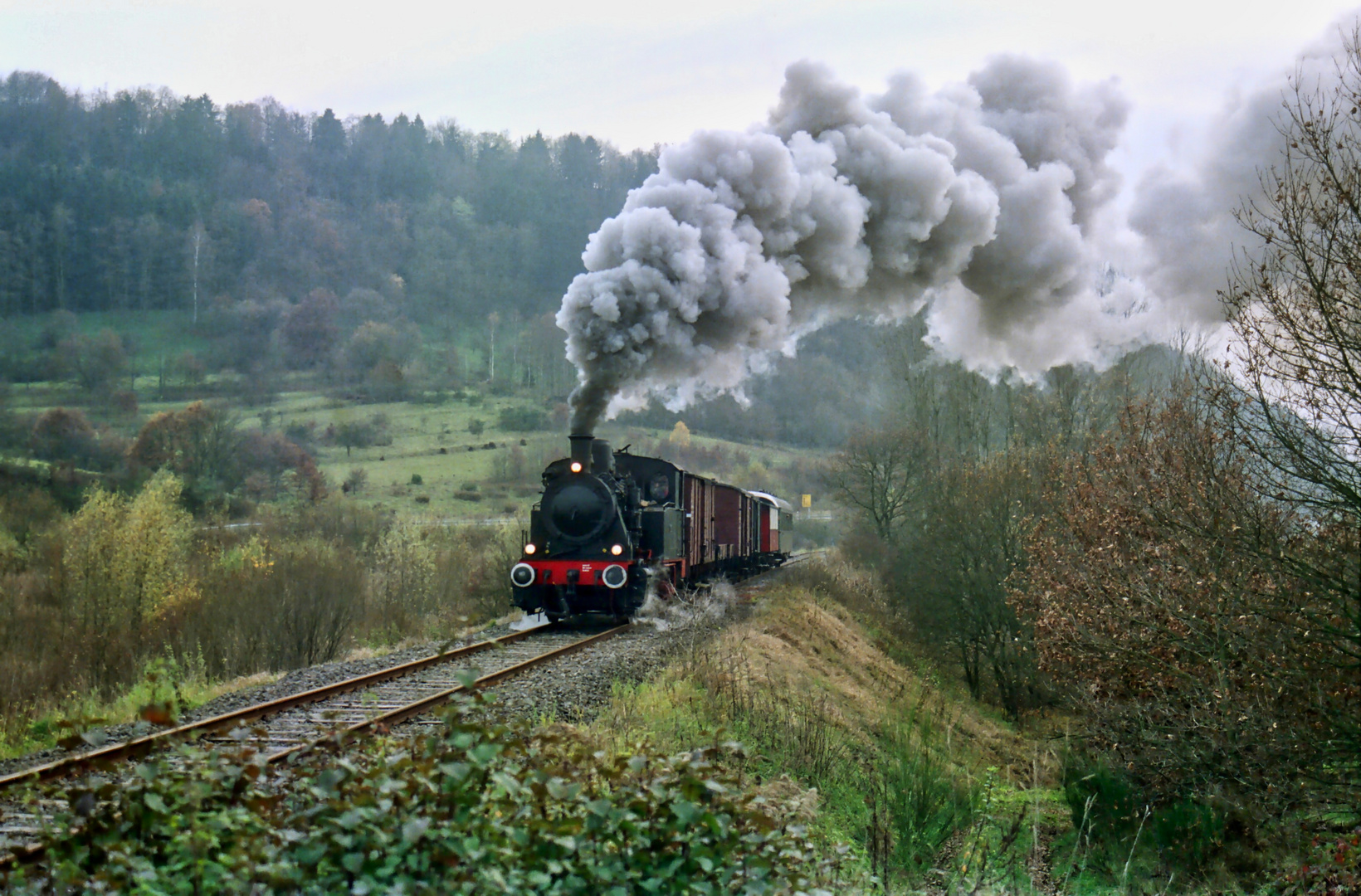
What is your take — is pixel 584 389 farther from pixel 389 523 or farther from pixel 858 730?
pixel 389 523

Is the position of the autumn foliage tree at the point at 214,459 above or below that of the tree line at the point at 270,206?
below

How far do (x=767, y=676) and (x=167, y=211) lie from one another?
233 feet

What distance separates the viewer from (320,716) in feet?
29.7

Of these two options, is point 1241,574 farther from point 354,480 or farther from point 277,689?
point 354,480

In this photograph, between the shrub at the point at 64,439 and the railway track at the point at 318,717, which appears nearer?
the railway track at the point at 318,717

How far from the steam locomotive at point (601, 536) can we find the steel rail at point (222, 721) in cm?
125

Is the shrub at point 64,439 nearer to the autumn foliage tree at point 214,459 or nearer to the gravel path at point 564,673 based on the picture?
the autumn foliage tree at point 214,459

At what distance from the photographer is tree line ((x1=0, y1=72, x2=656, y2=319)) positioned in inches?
2562

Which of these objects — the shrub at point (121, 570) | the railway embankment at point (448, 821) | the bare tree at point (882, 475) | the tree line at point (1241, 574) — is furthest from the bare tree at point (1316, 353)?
the bare tree at point (882, 475)

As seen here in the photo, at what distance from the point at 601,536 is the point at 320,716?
7377mm

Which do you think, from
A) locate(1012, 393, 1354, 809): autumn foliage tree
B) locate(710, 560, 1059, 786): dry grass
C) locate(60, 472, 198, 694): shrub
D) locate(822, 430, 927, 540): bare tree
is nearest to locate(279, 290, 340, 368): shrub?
locate(822, 430, 927, 540): bare tree

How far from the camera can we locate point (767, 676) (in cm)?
1119

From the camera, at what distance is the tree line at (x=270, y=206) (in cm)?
6506

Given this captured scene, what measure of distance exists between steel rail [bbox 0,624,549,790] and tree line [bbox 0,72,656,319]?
62.0 meters
